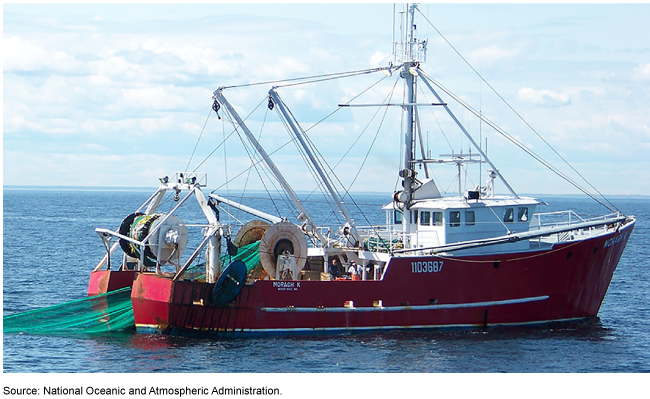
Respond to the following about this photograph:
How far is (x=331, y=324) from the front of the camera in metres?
25.7

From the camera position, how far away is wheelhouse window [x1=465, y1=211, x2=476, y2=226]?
1067 inches

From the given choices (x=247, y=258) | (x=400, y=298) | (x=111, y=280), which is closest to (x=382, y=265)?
(x=400, y=298)

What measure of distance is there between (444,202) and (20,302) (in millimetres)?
17207

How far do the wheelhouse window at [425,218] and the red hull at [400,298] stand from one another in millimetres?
1881

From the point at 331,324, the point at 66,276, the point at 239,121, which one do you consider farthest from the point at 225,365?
the point at 66,276

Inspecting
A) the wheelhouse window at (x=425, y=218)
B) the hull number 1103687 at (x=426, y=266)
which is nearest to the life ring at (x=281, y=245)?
the hull number 1103687 at (x=426, y=266)

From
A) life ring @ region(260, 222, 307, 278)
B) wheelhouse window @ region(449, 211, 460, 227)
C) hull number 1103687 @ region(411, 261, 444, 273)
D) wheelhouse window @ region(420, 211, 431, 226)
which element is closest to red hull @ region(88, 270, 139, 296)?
life ring @ region(260, 222, 307, 278)

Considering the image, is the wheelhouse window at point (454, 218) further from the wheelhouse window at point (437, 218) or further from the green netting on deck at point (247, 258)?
the green netting on deck at point (247, 258)

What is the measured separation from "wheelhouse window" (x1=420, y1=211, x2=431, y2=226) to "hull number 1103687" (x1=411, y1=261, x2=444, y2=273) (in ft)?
6.35

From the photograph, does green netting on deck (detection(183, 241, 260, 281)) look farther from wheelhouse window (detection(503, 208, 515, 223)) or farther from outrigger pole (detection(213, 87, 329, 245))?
wheelhouse window (detection(503, 208, 515, 223))

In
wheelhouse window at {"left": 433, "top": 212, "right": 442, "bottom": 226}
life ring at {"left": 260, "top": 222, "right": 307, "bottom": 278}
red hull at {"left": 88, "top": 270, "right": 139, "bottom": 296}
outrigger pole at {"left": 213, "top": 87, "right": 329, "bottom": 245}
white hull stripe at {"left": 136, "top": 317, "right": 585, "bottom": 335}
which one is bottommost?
white hull stripe at {"left": 136, "top": 317, "right": 585, "bottom": 335}

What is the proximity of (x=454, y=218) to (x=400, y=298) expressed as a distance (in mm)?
3307
